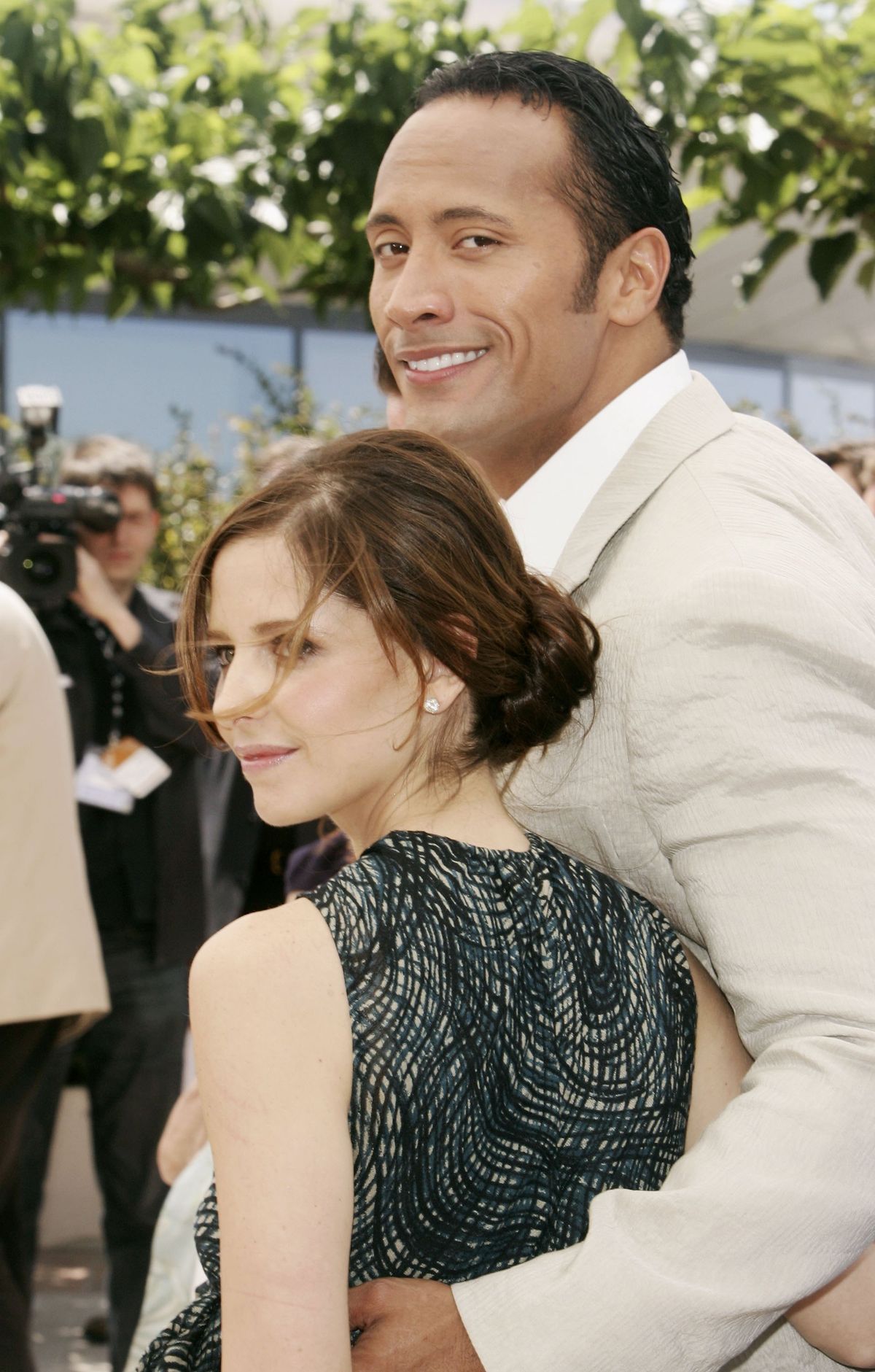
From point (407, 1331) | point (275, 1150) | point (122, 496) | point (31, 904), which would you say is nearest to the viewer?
point (275, 1150)

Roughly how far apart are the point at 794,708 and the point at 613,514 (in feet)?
0.95

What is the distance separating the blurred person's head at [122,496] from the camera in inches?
146

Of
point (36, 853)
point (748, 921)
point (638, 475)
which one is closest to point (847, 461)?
point (36, 853)

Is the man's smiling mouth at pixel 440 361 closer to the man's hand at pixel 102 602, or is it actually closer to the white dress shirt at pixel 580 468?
the white dress shirt at pixel 580 468

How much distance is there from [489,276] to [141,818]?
2.26 metres

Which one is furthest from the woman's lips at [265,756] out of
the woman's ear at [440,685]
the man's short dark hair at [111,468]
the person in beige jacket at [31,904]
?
the man's short dark hair at [111,468]

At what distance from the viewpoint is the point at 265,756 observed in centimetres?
111

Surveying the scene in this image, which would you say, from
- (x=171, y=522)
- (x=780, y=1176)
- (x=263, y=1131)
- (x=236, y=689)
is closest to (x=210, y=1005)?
(x=263, y=1131)

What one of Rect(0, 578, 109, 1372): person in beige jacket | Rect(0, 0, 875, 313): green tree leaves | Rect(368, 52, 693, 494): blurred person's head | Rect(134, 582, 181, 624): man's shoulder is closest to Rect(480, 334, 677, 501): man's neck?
Rect(368, 52, 693, 494): blurred person's head

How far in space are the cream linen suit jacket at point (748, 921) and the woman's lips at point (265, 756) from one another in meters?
0.26

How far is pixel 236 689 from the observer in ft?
3.57

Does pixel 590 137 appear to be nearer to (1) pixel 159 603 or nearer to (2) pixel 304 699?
(2) pixel 304 699

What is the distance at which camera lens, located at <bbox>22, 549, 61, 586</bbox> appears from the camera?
3.32 meters

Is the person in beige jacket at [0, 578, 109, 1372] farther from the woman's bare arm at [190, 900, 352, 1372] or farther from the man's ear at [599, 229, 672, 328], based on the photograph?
the woman's bare arm at [190, 900, 352, 1372]
